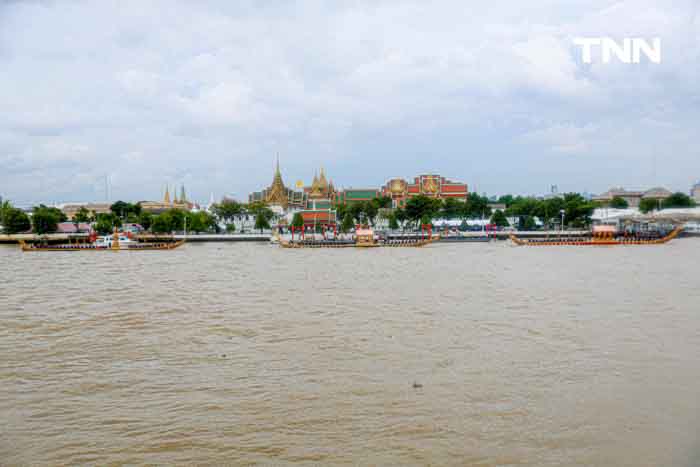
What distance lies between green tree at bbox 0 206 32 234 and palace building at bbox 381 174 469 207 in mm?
44576

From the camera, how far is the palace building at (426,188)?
78625mm

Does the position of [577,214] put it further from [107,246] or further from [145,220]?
[145,220]

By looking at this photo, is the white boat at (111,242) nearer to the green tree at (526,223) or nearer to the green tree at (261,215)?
the green tree at (261,215)

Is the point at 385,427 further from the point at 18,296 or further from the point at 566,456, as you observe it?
the point at 18,296

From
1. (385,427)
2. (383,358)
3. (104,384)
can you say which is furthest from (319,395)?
(104,384)

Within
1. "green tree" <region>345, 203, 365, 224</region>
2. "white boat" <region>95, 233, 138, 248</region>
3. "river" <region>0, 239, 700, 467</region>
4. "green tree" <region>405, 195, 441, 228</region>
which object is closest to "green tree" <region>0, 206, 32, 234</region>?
"white boat" <region>95, 233, 138, 248</region>

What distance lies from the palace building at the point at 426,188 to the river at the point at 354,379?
6339 centimetres

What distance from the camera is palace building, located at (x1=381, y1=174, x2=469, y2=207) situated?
258 feet

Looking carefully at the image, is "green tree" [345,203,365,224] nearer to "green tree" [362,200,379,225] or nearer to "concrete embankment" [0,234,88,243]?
"green tree" [362,200,379,225]

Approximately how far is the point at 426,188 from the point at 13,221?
49.6 metres

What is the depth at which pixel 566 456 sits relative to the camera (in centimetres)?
541

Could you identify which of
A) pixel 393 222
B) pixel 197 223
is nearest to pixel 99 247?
pixel 197 223

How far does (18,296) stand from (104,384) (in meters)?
10.4

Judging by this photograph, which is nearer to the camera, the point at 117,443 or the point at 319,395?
the point at 117,443
